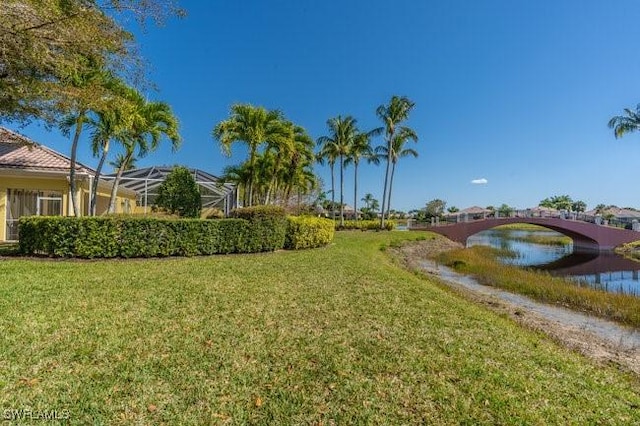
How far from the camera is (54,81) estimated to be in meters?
8.91

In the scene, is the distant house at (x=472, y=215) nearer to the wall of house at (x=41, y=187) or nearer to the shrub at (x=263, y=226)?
the shrub at (x=263, y=226)

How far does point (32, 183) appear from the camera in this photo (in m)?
14.0

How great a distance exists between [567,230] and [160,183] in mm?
36034

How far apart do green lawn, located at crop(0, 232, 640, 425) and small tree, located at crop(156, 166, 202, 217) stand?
11471 mm

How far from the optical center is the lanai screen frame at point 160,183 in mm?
19781

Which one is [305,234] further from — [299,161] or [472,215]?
[472,215]

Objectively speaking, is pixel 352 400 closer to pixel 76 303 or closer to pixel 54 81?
pixel 76 303

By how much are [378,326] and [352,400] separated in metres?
2.09

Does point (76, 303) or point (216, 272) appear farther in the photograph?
point (216, 272)

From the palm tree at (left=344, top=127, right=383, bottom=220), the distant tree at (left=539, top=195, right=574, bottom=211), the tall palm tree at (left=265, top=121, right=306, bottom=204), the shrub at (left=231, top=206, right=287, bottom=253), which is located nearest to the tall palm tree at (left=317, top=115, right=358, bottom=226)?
the palm tree at (left=344, top=127, right=383, bottom=220)

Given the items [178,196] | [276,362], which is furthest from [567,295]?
[178,196]

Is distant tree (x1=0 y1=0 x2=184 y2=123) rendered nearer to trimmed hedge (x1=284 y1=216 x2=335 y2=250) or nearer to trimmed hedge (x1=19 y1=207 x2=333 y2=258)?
trimmed hedge (x1=19 y1=207 x2=333 y2=258)

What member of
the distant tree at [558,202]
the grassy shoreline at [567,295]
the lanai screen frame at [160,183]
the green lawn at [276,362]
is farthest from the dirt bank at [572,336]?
the distant tree at [558,202]

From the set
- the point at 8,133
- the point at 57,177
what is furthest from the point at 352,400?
the point at 57,177
